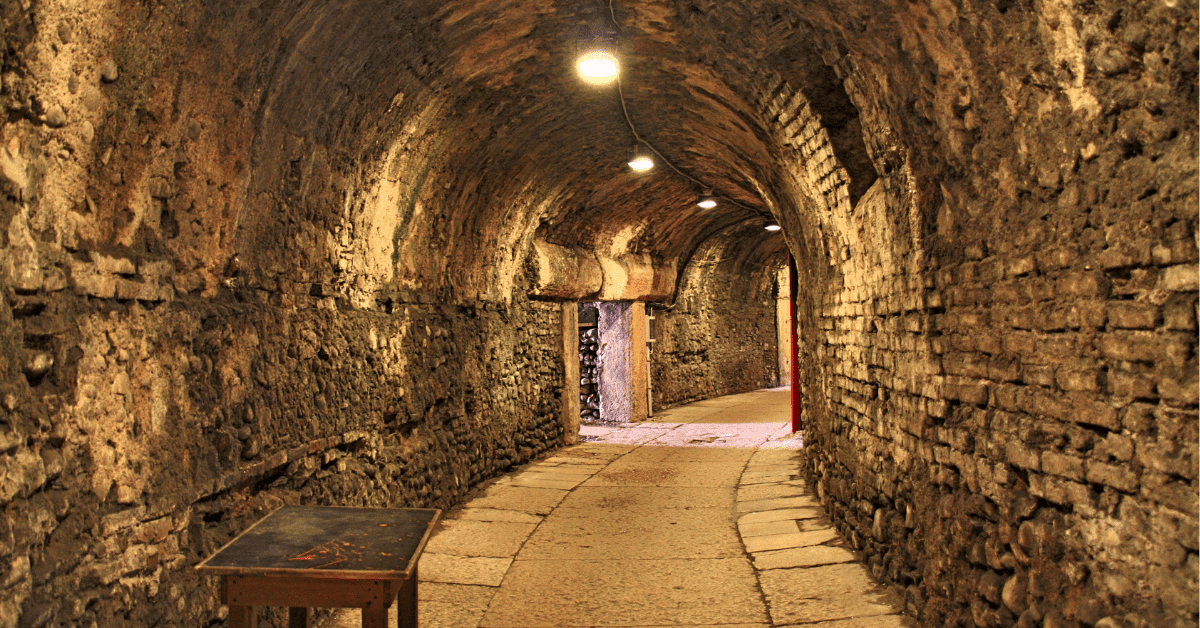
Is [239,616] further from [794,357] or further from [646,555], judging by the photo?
[794,357]

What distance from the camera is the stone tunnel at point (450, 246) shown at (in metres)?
2.18

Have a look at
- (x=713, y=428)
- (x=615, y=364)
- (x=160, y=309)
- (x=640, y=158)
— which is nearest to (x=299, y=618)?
(x=160, y=309)

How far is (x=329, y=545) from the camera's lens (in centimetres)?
282

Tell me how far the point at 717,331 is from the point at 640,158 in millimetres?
7769

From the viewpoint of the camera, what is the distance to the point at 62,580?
2.38 metres

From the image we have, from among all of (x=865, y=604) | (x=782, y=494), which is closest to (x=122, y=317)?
(x=865, y=604)

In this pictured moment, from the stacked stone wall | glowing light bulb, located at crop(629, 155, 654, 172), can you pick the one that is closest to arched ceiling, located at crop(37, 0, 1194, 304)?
glowing light bulb, located at crop(629, 155, 654, 172)

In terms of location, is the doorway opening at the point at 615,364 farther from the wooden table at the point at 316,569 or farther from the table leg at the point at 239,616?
the table leg at the point at 239,616

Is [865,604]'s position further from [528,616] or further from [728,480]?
[728,480]

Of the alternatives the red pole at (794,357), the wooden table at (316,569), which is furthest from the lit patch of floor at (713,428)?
the wooden table at (316,569)

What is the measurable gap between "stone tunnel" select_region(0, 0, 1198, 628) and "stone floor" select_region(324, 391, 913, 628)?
35 centimetres

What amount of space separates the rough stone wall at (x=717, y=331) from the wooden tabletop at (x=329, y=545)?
9456 millimetres

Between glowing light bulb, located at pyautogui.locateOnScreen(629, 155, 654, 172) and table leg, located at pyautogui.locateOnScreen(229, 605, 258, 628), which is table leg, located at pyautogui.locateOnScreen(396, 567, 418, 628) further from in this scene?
glowing light bulb, located at pyautogui.locateOnScreen(629, 155, 654, 172)

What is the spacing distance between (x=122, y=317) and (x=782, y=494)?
5.30 meters
